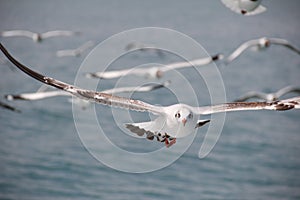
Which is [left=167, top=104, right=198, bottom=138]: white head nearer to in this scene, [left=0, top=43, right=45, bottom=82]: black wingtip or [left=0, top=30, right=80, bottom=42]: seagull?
[left=0, top=43, right=45, bottom=82]: black wingtip

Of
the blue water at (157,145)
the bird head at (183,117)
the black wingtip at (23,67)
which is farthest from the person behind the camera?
the blue water at (157,145)

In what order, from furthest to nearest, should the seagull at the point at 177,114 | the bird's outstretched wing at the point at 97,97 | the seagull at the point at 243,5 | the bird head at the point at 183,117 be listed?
1. the seagull at the point at 243,5
2. the bird head at the point at 183,117
3. the seagull at the point at 177,114
4. the bird's outstretched wing at the point at 97,97

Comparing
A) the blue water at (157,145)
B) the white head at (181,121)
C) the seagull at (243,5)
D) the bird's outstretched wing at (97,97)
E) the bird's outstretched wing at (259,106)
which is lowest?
the bird's outstretched wing at (97,97)

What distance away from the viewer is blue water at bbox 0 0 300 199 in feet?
132

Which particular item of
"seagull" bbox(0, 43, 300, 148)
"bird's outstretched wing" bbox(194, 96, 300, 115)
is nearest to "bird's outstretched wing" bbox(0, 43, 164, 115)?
"seagull" bbox(0, 43, 300, 148)

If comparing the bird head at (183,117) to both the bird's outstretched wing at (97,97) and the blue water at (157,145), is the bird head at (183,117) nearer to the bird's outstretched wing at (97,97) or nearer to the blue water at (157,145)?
the bird's outstretched wing at (97,97)

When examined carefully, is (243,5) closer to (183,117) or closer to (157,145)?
(183,117)

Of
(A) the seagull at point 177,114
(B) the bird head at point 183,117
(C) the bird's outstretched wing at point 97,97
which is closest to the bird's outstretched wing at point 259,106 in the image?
(A) the seagull at point 177,114

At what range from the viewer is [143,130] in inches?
683

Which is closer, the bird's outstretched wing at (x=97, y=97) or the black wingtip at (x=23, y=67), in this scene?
the black wingtip at (x=23, y=67)

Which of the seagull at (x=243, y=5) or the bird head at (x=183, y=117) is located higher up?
the seagull at (x=243, y=5)

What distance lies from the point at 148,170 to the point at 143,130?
75.3 ft

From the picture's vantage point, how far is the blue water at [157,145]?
4038 centimetres

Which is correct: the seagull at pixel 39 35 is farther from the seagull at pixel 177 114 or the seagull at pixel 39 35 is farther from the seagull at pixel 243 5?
the seagull at pixel 177 114
